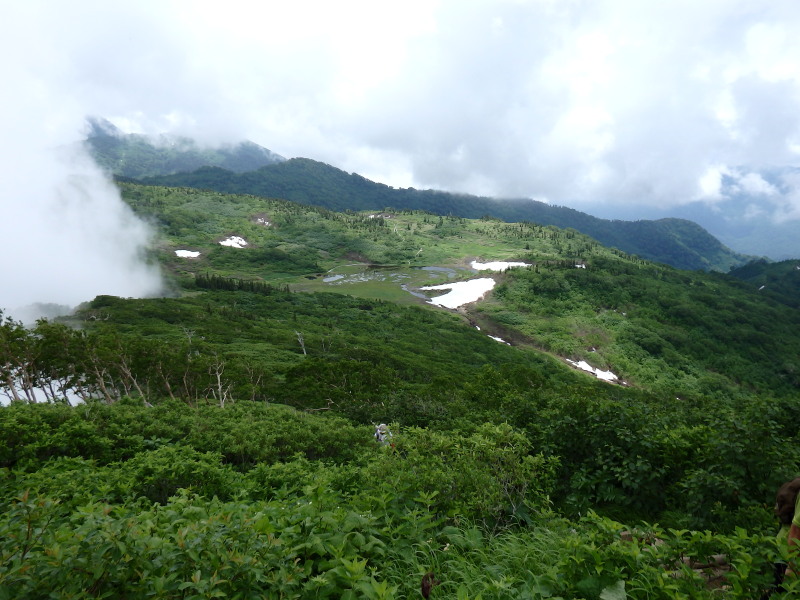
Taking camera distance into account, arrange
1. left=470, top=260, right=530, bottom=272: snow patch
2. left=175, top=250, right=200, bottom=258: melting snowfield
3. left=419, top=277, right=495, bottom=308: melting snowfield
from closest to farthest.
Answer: left=419, top=277, right=495, bottom=308: melting snowfield
left=470, top=260, right=530, bottom=272: snow patch
left=175, top=250, right=200, bottom=258: melting snowfield

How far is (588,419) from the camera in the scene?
846 centimetres

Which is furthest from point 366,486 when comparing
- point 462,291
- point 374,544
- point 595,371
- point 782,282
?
point 782,282

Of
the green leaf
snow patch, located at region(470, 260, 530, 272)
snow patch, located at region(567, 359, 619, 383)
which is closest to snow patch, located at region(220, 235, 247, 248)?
snow patch, located at region(470, 260, 530, 272)

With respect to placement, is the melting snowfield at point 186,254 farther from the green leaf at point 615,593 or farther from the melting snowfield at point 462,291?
the green leaf at point 615,593

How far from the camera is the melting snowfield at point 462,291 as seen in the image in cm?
11719

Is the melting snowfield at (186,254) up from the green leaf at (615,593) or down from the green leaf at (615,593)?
down

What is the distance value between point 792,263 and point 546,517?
268m

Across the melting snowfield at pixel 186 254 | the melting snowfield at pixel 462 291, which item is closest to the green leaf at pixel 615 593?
the melting snowfield at pixel 462 291

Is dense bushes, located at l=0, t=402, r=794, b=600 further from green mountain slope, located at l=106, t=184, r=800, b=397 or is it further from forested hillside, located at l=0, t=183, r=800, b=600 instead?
green mountain slope, located at l=106, t=184, r=800, b=397

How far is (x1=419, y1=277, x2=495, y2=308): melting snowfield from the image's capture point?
117188 millimetres

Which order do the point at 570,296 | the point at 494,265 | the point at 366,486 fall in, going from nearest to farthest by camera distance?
the point at 366,486, the point at 570,296, the point at 494,265

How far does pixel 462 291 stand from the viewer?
126062 mm

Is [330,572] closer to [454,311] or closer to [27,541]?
[27,541]

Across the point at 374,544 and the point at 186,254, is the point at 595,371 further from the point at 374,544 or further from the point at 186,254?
the point at 186,254
